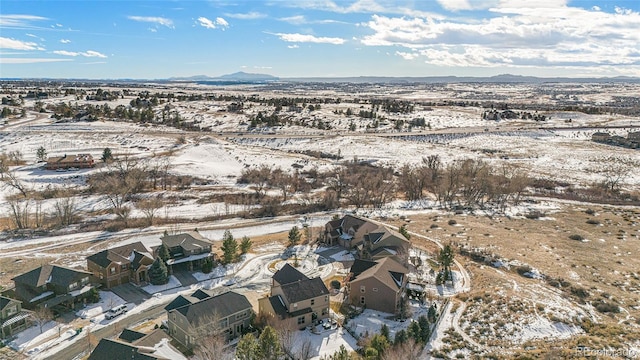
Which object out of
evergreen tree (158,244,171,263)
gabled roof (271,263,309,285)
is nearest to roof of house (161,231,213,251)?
evergreen tree (158,244,171,263)

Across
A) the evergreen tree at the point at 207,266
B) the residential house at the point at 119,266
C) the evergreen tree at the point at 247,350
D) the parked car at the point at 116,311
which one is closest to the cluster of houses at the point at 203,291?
the residential house at the point at 119,266

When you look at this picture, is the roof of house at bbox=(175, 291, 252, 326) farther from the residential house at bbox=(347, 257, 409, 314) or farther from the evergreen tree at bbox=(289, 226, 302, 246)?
the evergreen tree at bbox=(289, 226, 302, 246)

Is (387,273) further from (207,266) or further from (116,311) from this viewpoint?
(116,311)

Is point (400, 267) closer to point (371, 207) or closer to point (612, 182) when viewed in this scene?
point (371, 207)

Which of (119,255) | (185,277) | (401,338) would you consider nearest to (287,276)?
(401,338)

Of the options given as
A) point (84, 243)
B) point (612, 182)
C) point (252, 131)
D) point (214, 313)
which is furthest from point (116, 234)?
point (612, 182)
